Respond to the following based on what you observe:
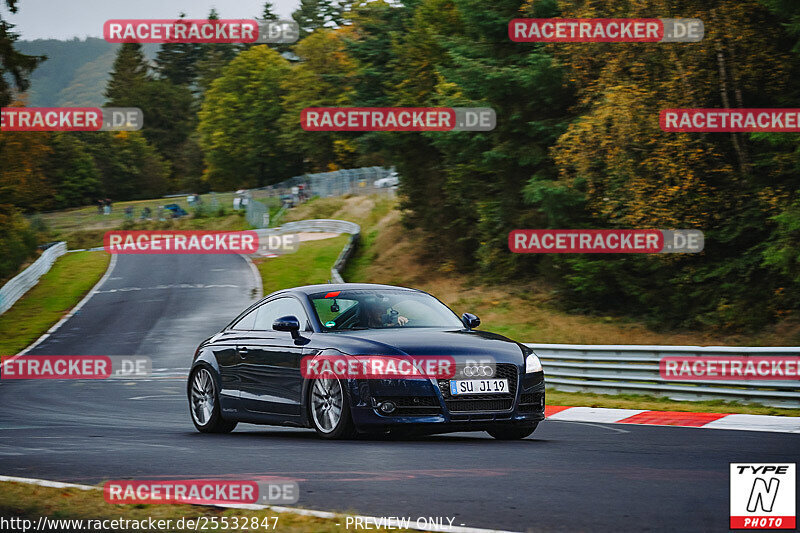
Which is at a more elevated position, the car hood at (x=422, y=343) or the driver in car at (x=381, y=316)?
the driver in car at (x=381, y=316)

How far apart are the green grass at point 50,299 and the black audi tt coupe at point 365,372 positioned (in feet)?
76.2

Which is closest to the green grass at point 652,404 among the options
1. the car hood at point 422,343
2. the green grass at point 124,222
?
the car hood at point 422,343

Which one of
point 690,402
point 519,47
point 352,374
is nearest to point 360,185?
point 519,47

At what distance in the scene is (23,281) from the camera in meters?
48.9

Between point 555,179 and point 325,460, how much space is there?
2970cm

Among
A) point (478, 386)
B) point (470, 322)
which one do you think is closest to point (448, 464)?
point (478, 386)

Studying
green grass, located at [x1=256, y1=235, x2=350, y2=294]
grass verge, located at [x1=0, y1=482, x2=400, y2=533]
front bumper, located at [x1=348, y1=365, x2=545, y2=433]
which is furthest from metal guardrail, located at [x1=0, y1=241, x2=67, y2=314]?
grass verge, located at [x1=0, y1=482, x2=400, y2=533]

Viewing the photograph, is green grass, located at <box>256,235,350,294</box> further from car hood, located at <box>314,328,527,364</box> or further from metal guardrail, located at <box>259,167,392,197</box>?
car hood, located at <box>314,328,527,364</box>

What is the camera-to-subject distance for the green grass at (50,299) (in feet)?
124

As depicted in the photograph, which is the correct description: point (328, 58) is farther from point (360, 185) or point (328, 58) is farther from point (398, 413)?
point (398, 413)

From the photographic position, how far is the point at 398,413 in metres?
9.99

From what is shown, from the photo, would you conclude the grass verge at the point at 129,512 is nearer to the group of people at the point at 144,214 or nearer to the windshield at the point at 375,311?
the windshield at the point at 375,311

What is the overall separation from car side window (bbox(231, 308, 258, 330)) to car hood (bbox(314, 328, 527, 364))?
1504mm

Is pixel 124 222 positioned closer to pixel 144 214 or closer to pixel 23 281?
pixel 144 214
